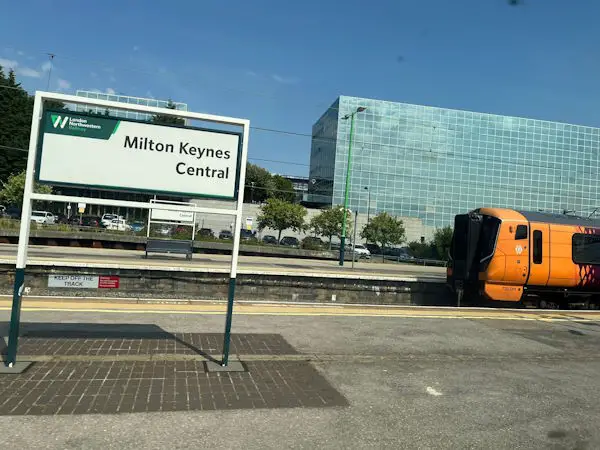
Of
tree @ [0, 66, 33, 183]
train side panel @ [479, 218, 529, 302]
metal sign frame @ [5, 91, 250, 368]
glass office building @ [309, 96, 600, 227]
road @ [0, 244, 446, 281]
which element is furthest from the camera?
glass office building @ [309, 96, 600, 227]

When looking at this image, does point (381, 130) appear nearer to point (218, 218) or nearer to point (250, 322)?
point (218, 218)

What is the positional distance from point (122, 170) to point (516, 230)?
35.5ft

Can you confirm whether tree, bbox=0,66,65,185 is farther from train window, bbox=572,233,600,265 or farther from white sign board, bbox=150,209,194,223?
train window, bbox=572,233,600,265

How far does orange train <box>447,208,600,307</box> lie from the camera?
1289cm

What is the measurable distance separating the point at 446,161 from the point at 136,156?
83.2m

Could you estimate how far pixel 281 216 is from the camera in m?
55.3

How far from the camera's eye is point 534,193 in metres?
88.6

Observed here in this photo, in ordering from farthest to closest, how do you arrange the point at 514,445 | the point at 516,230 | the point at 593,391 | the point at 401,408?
1. the point at 516,230
2. the point at 593,391
3. the point at 401,408
4. the point at 514,445

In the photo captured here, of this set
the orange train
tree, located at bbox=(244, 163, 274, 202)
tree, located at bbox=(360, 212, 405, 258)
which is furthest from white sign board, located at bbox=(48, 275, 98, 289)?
tree, located at bbox=(244, 163, 274, 202)

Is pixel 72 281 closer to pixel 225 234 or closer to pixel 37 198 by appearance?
pixel 37 198

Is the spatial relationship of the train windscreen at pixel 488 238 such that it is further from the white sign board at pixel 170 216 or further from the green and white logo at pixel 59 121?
the white sign board at pixel 170 216

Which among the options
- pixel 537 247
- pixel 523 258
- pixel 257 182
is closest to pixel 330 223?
pixel 257 182

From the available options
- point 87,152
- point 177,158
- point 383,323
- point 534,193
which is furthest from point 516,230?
point 534,193

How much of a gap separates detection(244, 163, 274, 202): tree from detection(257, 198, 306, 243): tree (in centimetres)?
2861
